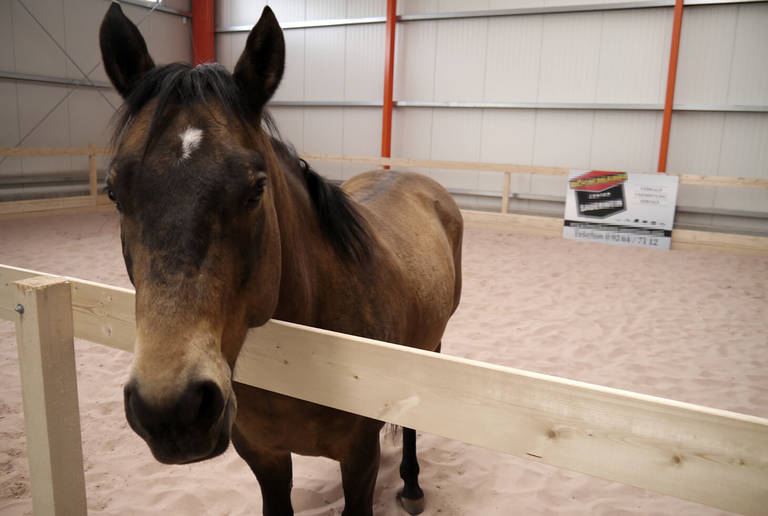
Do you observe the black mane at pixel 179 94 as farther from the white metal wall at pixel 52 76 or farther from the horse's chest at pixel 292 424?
the white metal wall at pixel 52 76

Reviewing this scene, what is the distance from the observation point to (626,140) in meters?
8.31

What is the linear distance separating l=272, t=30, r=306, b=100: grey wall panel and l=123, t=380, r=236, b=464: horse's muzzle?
35.9 feet

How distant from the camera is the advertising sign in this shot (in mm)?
7270

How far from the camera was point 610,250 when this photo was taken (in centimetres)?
713

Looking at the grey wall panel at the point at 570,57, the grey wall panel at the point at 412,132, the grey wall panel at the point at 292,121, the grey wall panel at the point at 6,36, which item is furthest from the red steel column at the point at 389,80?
the grey wall panel at the point at 6,36

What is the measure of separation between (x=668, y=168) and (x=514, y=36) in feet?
11.2

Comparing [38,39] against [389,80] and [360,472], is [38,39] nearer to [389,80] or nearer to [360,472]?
[389,80]

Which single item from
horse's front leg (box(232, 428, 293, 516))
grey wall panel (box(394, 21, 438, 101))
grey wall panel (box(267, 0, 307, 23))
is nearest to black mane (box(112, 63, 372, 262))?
horse's front leg (box(232, 428, 293, 516))

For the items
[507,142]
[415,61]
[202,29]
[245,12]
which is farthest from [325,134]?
[507,142]

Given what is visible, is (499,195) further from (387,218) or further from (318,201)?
(318,201)

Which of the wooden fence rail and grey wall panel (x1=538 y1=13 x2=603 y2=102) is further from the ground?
grey wall panel (x1=538 y1=13 x2=603 y2=102)

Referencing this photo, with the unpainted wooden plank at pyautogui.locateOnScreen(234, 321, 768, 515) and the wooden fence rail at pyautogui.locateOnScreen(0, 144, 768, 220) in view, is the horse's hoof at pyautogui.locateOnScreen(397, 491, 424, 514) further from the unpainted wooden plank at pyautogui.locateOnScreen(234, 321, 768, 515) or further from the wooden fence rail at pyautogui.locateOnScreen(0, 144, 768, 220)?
the wooden fence rail at pyautogui.locateOnScreen(0, 144, 768, 220)

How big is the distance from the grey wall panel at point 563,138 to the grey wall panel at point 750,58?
2.01 m

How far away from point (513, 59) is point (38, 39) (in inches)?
328
